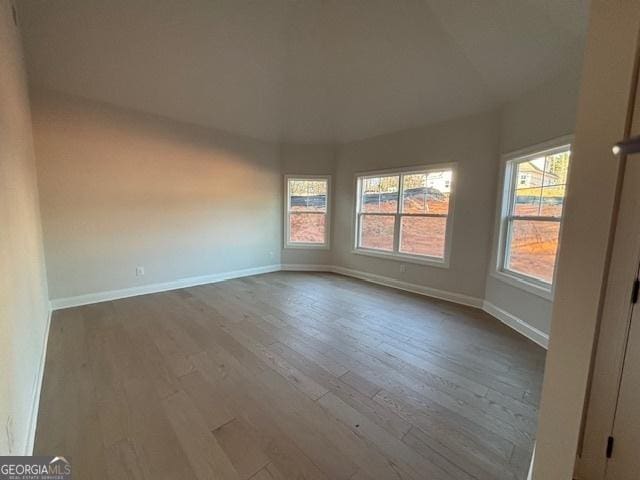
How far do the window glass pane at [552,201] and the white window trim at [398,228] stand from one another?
1079 mm

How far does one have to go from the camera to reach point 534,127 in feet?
8.84

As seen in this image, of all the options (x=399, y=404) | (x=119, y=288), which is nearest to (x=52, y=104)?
(x=119, y=288)

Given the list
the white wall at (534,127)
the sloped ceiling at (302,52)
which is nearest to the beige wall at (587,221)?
the sloped ceiling at (302,52)

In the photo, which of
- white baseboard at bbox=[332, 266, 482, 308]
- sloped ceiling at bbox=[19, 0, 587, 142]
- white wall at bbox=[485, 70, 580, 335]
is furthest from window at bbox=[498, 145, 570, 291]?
sloped ceiling at bbox=[19, 0, 587, 142]

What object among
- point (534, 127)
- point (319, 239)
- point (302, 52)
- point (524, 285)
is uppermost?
point (302, 52)

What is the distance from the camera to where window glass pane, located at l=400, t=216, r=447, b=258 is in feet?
12.7

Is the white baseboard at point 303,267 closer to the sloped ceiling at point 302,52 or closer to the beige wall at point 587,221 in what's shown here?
the sloped ceiling at point 302,52

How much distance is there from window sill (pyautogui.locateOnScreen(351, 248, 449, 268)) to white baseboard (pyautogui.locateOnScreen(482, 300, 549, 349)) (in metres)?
0.77

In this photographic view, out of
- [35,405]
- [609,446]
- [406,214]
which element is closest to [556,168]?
[406,214]

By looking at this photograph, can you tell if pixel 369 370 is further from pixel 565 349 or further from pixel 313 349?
pixel 565 349

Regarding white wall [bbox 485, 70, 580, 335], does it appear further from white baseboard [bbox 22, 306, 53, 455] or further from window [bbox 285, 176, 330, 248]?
white baseboard [bbox 22, 306, 53, 455]

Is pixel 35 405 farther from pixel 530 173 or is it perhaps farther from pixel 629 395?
pixel 530 173

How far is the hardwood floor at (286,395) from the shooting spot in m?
1.29

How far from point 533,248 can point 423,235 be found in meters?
1.46
